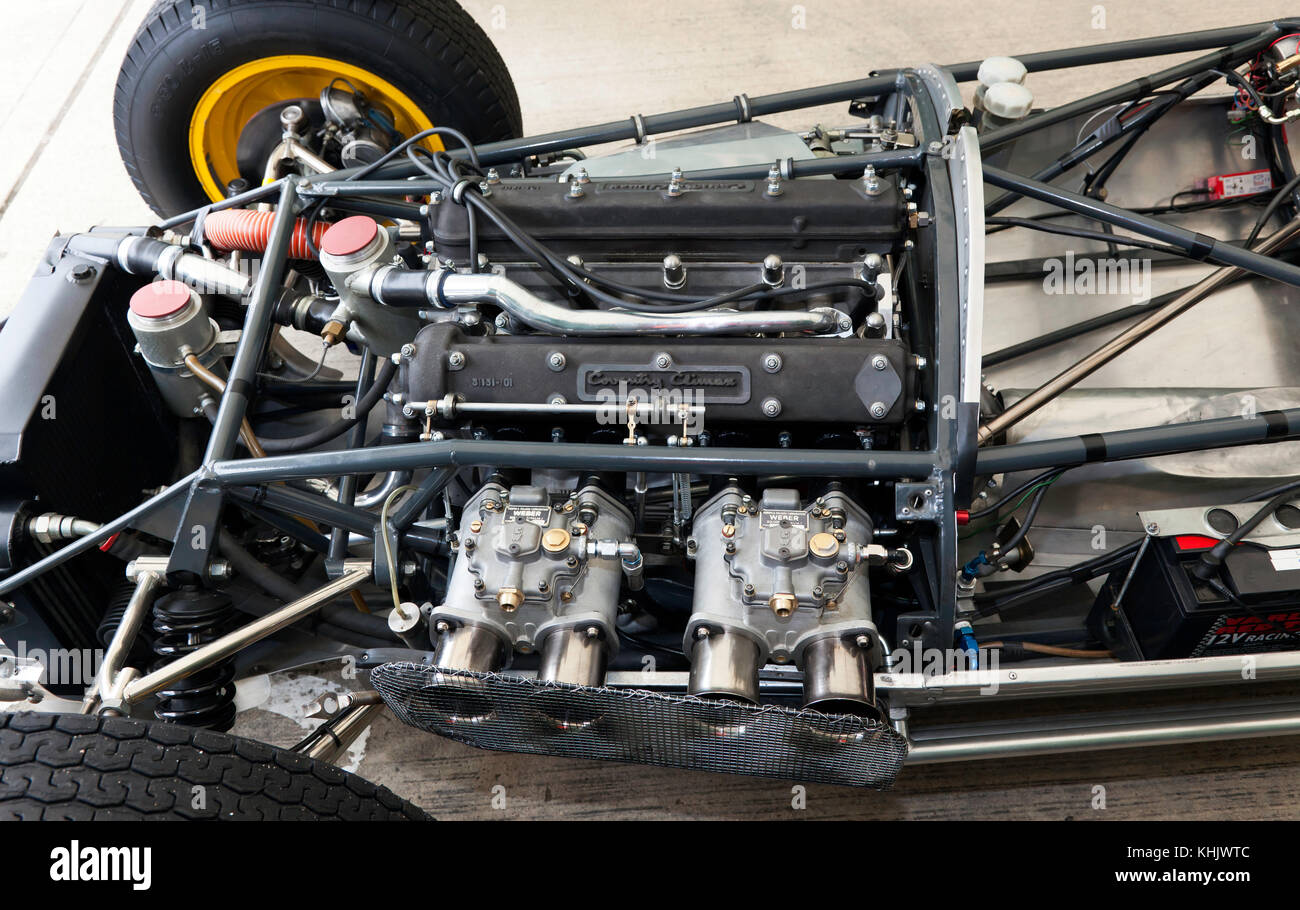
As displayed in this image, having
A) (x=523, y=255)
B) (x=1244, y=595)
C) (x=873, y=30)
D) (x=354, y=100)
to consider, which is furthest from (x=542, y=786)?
(x=873, y=30)

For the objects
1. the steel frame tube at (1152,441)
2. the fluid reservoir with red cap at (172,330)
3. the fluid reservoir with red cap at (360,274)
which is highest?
the fluid reservoir with red cap at (360,274)

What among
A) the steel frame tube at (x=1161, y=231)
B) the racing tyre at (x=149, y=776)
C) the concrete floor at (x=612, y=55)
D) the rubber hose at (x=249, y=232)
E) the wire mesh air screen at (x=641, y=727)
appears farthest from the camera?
the concrete floor at (x=612, y=55)

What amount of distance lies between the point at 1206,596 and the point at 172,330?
6.73 ft

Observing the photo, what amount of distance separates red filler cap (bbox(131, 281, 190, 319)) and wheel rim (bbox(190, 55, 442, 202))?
0.86 metres

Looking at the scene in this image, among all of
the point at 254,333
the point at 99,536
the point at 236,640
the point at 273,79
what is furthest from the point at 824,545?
the point at 273,79

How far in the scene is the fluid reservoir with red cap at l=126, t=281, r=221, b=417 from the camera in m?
1.98

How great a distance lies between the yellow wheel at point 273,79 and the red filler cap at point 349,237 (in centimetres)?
73

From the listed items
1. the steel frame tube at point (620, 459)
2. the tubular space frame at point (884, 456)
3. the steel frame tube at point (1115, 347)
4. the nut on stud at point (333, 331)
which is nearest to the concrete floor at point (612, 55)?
the steel frame tube at point (1115, 347)

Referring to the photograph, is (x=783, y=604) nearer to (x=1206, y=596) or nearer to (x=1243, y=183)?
(x=1206, y=596)

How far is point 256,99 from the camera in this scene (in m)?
2.72

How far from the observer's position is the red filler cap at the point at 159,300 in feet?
6.46

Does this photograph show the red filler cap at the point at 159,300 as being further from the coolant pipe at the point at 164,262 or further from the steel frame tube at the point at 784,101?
the steel frame tube at the point at 784,101

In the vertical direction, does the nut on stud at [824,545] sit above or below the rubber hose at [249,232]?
below

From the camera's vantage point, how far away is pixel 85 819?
1.43 m
